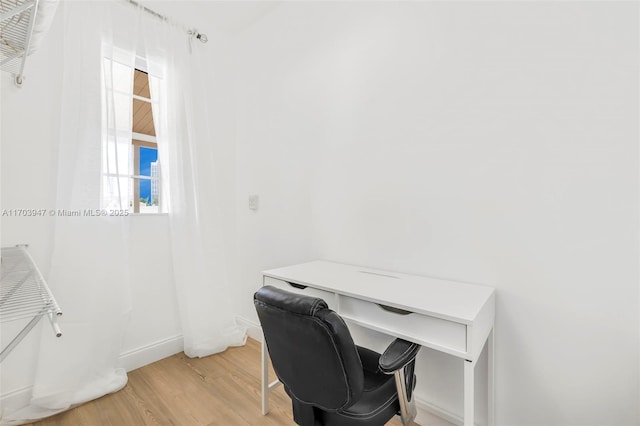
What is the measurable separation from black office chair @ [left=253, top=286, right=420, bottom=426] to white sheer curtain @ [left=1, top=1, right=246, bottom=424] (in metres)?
1.39

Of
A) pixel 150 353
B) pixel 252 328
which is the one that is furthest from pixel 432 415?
pixel 150 353

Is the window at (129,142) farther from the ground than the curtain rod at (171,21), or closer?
closer

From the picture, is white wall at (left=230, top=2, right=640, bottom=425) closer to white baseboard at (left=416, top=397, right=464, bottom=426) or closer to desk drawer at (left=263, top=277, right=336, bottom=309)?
white baseboard at (left=416, top=397, right=464, bottom=426)

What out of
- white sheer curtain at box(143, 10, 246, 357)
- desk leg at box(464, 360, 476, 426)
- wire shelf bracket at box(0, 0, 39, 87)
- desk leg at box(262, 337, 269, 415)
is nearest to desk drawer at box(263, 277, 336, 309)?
desk leg at box(262, 337, 269, 415)

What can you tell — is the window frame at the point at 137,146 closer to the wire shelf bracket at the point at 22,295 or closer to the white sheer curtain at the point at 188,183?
the white sheer curtain at the point at 188,183

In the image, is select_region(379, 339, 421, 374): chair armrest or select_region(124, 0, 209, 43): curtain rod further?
select_region(124, 0, 209, 43): curtain rod

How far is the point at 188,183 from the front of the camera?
2.30 m

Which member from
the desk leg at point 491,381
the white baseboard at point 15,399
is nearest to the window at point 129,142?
the white baseboard at point 15,399

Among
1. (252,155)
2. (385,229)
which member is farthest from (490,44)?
(252,155)

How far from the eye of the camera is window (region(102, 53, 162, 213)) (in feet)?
6.25

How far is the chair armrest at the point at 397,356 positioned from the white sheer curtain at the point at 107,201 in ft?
5.67

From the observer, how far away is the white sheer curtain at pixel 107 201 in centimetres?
173

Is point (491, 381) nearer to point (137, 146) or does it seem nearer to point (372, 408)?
point (372, 408)

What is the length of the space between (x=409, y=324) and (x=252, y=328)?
5.98 feet
